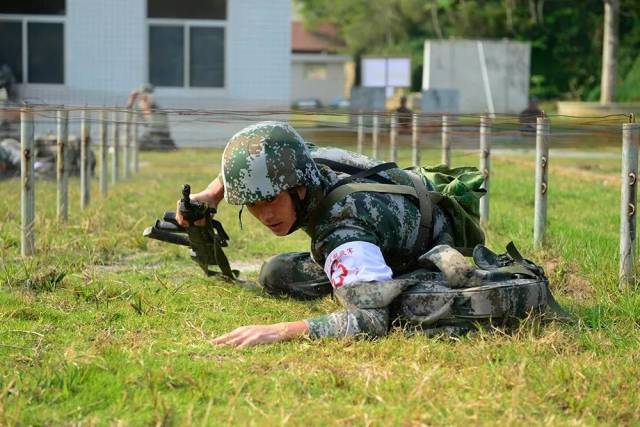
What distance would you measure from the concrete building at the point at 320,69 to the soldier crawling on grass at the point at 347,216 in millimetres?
70168

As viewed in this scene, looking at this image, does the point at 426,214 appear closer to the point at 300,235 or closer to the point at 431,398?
the point at 431,398

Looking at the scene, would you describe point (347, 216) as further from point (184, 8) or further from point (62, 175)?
point (184, 8)

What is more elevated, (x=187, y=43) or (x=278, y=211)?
(x=187, y=43)

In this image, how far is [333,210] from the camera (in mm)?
5336

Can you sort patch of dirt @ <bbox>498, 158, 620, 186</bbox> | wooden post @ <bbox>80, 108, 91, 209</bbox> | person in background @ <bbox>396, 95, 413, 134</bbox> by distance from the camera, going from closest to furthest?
person in background @ <bbox>396, 95, 413, 134</bbox>, wooden post @ <bbox>80, 108, 91, 209</bbox>, patch of dirt @ <bbox>498, 158, 620, 186</bbox>

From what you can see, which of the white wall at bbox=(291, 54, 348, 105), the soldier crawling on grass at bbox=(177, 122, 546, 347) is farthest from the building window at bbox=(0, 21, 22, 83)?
the white wall at bbox=(291, 54, 348, 105)

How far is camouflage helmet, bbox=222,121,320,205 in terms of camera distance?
5.17 m

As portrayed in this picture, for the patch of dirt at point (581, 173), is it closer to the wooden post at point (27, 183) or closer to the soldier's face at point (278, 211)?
→ the wooden post at point (27, 183)

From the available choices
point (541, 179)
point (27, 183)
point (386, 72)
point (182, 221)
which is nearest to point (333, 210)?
point (182, 221)

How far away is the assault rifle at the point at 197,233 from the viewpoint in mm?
6479

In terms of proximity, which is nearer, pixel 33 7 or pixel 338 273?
pixel 338 273

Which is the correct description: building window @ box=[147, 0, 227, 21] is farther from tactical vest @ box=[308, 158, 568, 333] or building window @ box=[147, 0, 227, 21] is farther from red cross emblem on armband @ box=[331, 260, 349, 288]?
red cross emblem on armband @ box=[331, 260, 349, 288]

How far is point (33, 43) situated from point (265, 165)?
22.0 metres

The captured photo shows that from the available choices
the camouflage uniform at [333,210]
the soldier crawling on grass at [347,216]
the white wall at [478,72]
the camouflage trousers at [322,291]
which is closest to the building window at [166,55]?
the white wall at [478,72]
